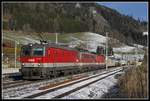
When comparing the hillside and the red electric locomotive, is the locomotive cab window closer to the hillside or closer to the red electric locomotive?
the red electric locomotive

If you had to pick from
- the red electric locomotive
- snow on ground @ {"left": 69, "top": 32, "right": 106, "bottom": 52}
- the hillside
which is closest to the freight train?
the red electric locomotive

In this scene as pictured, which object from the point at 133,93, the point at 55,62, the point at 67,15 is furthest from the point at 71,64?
the point at 67,15

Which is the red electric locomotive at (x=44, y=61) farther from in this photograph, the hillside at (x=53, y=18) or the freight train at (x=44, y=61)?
the hillside at (x=53, y=18)

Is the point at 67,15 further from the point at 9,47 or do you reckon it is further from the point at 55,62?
the point at 55,62

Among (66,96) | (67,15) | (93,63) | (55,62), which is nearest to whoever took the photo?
(66,96)

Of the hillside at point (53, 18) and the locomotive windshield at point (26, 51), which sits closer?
the locomotive windshield at point (26, 51)

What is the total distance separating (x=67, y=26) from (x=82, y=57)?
64376 millimetres

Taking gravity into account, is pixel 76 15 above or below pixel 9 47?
above

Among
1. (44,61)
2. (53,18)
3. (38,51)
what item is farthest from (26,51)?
(53,18)

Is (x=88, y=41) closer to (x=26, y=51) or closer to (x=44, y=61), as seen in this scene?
(x=26, y=51)

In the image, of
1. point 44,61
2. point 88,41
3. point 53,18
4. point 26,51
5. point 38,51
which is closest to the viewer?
point 44,61

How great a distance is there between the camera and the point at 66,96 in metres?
17.9

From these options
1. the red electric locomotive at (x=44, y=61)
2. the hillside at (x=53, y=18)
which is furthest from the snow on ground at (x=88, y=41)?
the red electric locomotive at (x=44, y=61)

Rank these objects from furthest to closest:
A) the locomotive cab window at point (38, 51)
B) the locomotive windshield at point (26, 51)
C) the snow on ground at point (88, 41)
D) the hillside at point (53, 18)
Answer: the snow on ground at point (88, 41) → the hillside at point (53, 18) → the locomotive windshield at point (26, 51) → the locomotive cab window at point (38, 51)
